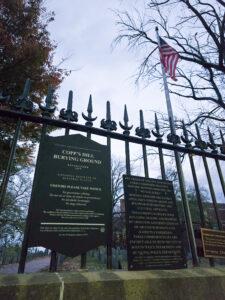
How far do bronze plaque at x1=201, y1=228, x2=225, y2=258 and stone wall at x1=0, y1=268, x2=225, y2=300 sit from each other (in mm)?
578

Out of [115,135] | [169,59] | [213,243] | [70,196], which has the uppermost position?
[169,59]

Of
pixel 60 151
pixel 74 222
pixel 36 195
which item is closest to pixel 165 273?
pixel 74 222

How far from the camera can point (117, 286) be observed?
260 centimetres

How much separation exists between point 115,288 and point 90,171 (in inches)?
56.9

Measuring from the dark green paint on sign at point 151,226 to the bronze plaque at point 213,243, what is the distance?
0.42 meters

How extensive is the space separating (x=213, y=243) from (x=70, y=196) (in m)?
2.20

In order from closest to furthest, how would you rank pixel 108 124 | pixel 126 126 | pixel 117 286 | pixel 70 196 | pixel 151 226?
pixel 117 286
pixel 70 196
pixel 151 226
pixel 108 124
pixel 126 126

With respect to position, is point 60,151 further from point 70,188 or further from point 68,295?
point 68,295

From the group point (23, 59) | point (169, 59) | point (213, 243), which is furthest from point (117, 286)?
point (23, 59)

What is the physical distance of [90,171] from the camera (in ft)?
11.8

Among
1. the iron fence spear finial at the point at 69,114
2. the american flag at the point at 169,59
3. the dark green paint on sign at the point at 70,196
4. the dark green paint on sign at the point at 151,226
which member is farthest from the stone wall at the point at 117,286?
the american flag at the point at 169,59

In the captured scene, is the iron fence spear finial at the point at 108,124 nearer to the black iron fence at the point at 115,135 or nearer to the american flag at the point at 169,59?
the black iron fence at the point at 115,135

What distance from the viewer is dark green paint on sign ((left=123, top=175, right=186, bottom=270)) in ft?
11.2

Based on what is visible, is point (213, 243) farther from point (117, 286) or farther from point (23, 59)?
point (23, 59)
